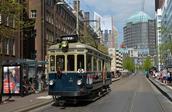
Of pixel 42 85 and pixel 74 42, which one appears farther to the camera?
pixel 42 85

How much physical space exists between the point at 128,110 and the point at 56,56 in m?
5.29

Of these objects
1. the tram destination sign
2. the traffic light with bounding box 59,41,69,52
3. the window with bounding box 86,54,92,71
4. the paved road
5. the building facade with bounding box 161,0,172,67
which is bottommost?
the paved road

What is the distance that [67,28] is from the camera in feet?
312

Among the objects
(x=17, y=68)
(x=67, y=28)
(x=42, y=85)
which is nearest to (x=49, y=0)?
(x=67, y=28)

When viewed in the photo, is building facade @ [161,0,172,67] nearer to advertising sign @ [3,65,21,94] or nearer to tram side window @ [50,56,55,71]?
advertising sign @ [3,65,21,94]

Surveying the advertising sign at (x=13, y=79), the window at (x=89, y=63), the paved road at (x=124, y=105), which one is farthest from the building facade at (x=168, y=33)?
the window at (x=89, y=63)

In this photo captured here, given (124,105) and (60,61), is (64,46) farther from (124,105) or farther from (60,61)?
(124,105)

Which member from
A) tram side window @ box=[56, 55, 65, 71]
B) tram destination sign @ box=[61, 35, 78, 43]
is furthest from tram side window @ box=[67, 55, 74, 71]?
tram destination sign @ box=[61, 35, 78, 43]

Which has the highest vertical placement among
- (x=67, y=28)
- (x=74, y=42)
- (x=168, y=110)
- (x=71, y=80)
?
(x=67, y=28)

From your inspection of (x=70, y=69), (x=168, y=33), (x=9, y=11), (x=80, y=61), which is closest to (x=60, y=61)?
(x=70, y=69)

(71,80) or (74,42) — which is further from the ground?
(74,42)

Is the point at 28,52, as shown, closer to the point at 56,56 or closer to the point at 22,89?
the point at 22,89

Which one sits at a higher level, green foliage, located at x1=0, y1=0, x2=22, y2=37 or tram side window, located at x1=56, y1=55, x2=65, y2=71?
green foliage, located at x1=0, y1=0, x2=22, y2=37

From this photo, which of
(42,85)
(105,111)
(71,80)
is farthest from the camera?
(42,85)
